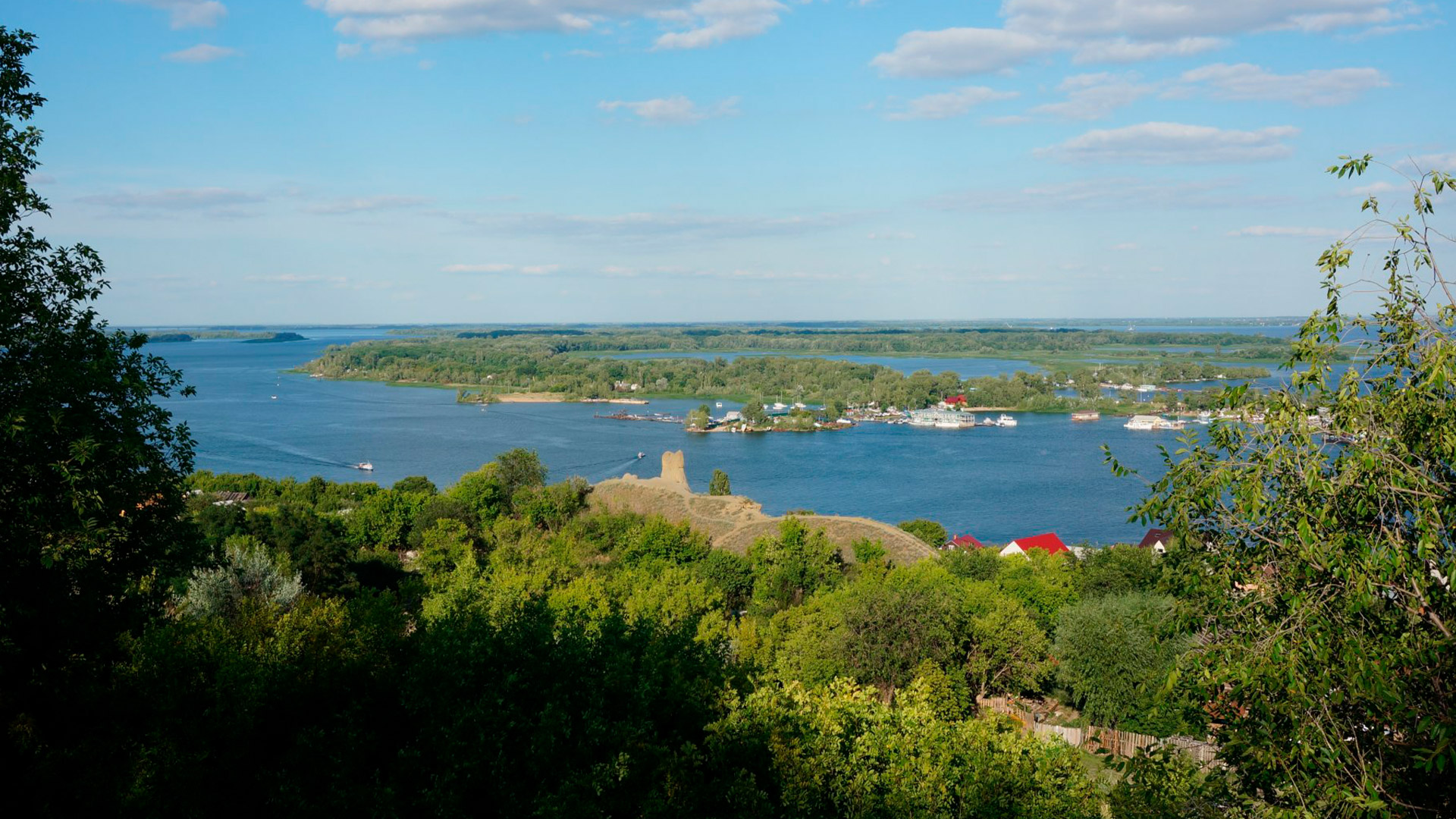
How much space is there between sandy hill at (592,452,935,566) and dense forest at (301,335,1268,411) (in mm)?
64773

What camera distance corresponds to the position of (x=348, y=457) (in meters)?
60.1

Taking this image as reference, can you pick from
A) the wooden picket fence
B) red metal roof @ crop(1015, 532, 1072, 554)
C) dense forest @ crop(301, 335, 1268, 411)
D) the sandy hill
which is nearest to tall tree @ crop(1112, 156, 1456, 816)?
the wooden picket fence

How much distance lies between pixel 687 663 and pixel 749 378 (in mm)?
109023

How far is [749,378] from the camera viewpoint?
119 m

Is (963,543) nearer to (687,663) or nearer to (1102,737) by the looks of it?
(1102,737)

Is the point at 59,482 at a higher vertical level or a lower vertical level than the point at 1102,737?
higher

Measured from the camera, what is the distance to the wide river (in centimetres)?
4825

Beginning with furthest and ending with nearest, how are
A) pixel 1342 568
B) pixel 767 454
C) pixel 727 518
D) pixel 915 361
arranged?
pixel 915 361 → pixel 767 454 → pixel 727 518 → pixel 1342 568

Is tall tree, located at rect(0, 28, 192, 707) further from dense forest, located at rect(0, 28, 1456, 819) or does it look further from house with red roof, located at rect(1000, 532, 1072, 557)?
house with red roof, located at rect(1000, 532, 1072, 557)

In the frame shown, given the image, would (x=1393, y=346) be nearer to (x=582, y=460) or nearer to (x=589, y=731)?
(x=589, y=731)

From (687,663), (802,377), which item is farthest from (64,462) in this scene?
(802,377)

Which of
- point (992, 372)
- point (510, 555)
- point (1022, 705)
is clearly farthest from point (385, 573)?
point (992, 372)

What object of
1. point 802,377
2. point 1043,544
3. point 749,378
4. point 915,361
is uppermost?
point 915,361

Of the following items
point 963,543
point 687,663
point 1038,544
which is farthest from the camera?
point 963,543
